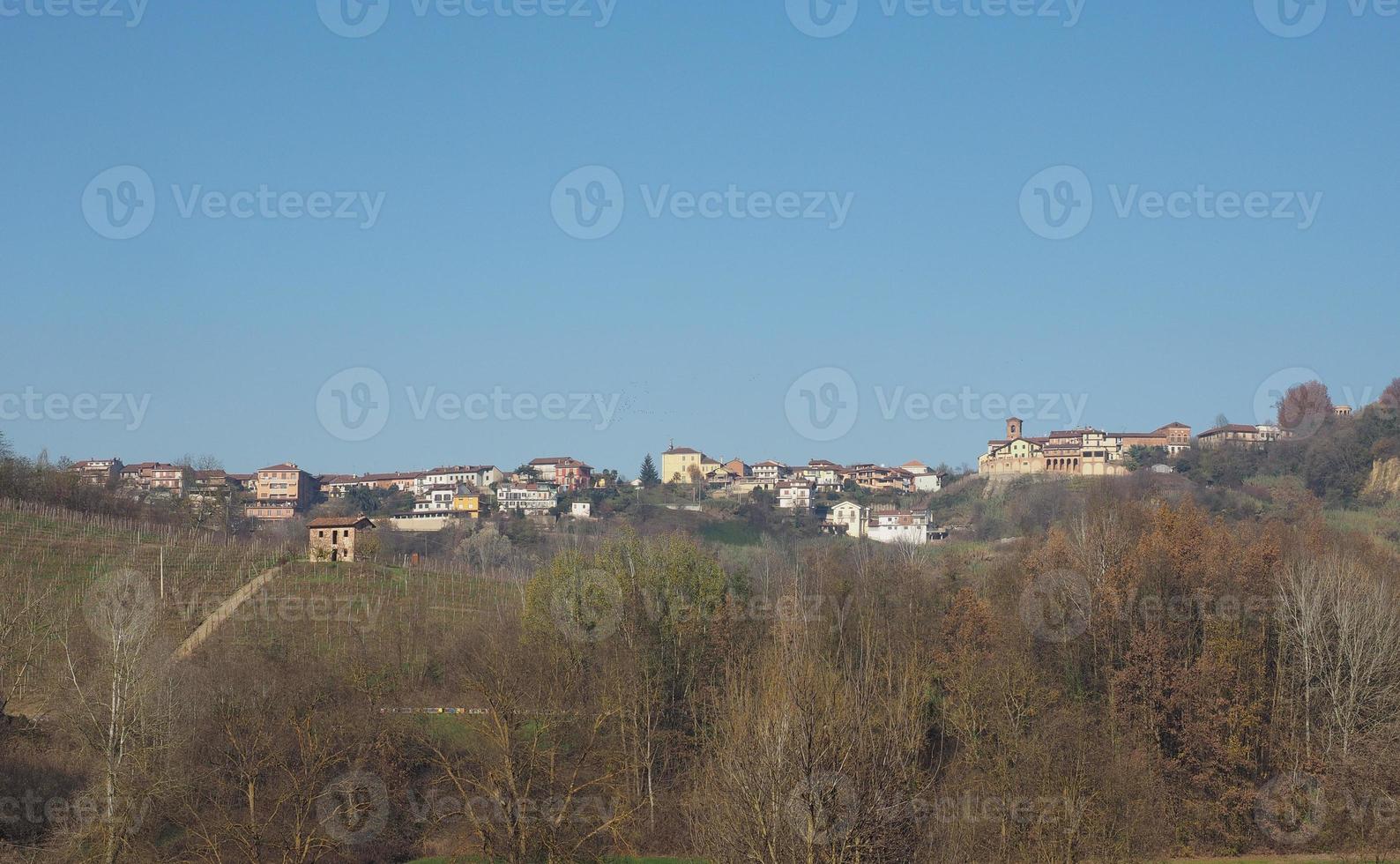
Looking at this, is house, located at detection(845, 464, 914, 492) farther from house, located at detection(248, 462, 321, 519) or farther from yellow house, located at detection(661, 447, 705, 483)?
house, located at detection(248, 462, 321, 519)

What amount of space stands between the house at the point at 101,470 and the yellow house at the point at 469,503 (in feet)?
111

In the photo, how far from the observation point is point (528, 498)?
15550cm

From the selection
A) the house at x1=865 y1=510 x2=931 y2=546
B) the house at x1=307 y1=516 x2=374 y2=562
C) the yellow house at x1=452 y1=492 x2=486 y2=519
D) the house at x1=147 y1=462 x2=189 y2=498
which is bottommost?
the house at x1=307 y1=516 x2=374 y2=562

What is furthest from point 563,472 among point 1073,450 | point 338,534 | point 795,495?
point 338,534

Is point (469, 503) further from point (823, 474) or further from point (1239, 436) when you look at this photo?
point (1239, 436)

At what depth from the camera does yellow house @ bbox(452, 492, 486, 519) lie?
146625 mm

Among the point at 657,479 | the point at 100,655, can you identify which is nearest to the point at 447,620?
the point at 100,655

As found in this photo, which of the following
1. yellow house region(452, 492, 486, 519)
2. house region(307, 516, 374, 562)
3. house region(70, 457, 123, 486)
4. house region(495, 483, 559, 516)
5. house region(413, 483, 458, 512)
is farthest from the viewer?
house region(495, 483, 559, 516)

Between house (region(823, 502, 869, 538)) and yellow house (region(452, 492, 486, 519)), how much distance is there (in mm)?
37087

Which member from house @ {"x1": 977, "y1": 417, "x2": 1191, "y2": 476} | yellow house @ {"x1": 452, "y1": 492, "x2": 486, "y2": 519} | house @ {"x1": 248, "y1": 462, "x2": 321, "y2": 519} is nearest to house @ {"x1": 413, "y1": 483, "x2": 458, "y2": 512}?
yellow house @ {"x1": 452, "y1": 492, "x2": 486, "y2": 519}

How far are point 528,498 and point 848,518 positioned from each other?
36600mm

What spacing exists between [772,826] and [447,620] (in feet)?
115

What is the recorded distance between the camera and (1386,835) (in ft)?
121

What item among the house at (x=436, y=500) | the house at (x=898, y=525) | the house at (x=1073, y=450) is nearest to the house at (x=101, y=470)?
the house at (x=436, y=500)
